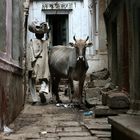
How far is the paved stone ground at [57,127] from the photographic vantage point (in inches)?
228

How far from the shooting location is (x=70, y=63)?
11.3 metres

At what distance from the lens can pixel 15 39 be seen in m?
9.38

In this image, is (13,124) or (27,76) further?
(27,76)

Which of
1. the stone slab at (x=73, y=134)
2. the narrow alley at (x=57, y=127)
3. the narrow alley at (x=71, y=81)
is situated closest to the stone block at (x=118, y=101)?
the narrow alley at (x=71, y=81)

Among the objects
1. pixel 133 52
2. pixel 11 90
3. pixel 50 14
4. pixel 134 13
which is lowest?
pixel 11 90

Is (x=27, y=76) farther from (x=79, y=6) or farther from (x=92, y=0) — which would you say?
(x=79, y=6)

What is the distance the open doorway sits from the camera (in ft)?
72.2

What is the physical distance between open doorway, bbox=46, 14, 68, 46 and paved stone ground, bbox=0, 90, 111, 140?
43.7 feet

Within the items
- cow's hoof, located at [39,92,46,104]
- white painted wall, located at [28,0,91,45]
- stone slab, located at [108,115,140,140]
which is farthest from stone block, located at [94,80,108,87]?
white painted wall, located at [28,0,91,45]

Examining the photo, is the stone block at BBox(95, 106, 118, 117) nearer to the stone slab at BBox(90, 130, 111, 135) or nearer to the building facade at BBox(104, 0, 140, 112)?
the building facade at BBox(104, 0, 140, 112)

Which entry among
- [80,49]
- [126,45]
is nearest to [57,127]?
[126,45]

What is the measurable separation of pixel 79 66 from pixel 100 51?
15.1ft

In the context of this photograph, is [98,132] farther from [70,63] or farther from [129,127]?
[70,63]

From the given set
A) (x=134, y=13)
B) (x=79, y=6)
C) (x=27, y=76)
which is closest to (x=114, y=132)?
(x=134, y=13)
